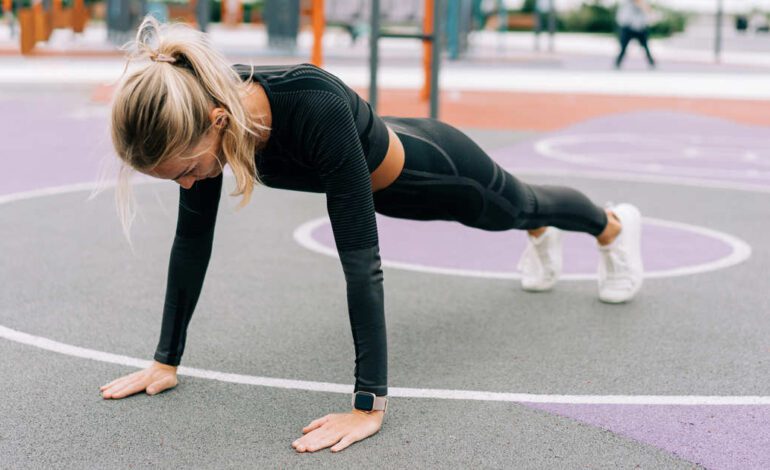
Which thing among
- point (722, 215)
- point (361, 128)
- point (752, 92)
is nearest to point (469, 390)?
point (361, 128)

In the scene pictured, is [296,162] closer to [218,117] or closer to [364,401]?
[218,117]

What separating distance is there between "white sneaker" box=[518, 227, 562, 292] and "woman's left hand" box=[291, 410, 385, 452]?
1759 mm

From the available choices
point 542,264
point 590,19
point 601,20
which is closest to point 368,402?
point 542,264

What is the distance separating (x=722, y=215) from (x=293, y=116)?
4.18 metres

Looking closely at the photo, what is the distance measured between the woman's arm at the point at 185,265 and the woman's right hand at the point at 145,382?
0.09ft

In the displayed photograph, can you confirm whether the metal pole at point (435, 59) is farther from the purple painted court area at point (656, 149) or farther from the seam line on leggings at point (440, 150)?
the seam line on leggings at point (440, 150)

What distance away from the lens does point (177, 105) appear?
250 cm

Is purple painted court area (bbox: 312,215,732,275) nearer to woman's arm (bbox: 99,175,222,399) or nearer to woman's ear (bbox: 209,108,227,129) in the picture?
woman's arm (bbox: 99,175,222,399)

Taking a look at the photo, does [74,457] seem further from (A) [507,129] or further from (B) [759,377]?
(A) [507,129]

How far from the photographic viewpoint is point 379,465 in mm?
2719

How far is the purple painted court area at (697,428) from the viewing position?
9.19 ft

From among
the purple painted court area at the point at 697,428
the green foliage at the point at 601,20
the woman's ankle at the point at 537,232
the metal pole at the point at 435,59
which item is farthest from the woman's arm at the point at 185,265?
the green foliage at the point at 601,20

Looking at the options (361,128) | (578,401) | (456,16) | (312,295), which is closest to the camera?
(361,128)

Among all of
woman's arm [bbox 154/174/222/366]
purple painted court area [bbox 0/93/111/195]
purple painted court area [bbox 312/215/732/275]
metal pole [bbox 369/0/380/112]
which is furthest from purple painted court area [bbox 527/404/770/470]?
metal pole [bbox 369/0/380/112]
